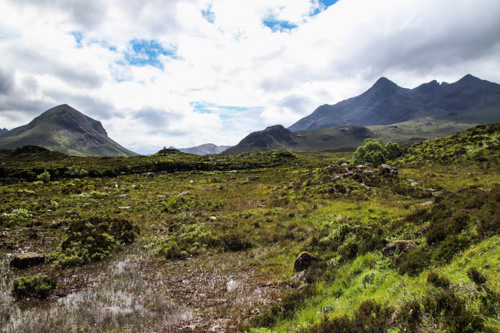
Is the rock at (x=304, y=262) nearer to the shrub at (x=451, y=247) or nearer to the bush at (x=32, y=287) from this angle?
the shrub at (x=451, y=247)

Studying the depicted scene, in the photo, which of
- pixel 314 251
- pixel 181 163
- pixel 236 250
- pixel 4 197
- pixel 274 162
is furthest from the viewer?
pixel 274 162

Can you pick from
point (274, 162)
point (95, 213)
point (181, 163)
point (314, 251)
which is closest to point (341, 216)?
point (314, 251)

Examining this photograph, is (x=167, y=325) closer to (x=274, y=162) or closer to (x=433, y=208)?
(x=433, y=208)

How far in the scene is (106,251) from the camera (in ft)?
52.7

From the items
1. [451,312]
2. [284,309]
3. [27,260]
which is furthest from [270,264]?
[27,260]

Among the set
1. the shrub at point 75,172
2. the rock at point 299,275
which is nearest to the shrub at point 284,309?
the rock at point 299,275

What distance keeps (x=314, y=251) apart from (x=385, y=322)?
27.5 feet

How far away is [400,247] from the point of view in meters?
9.92

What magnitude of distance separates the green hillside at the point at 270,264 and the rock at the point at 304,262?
0.08 meters

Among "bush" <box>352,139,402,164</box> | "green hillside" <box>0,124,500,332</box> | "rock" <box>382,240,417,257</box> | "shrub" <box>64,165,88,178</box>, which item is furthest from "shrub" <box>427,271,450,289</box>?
"shrub" <box>64,165,88,178</box>

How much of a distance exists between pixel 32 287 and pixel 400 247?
17768 millimetres

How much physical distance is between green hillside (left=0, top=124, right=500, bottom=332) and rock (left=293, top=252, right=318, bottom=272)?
76mm

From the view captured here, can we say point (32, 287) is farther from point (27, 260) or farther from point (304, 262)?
point (304, 262)

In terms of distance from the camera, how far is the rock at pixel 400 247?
9602 mm
